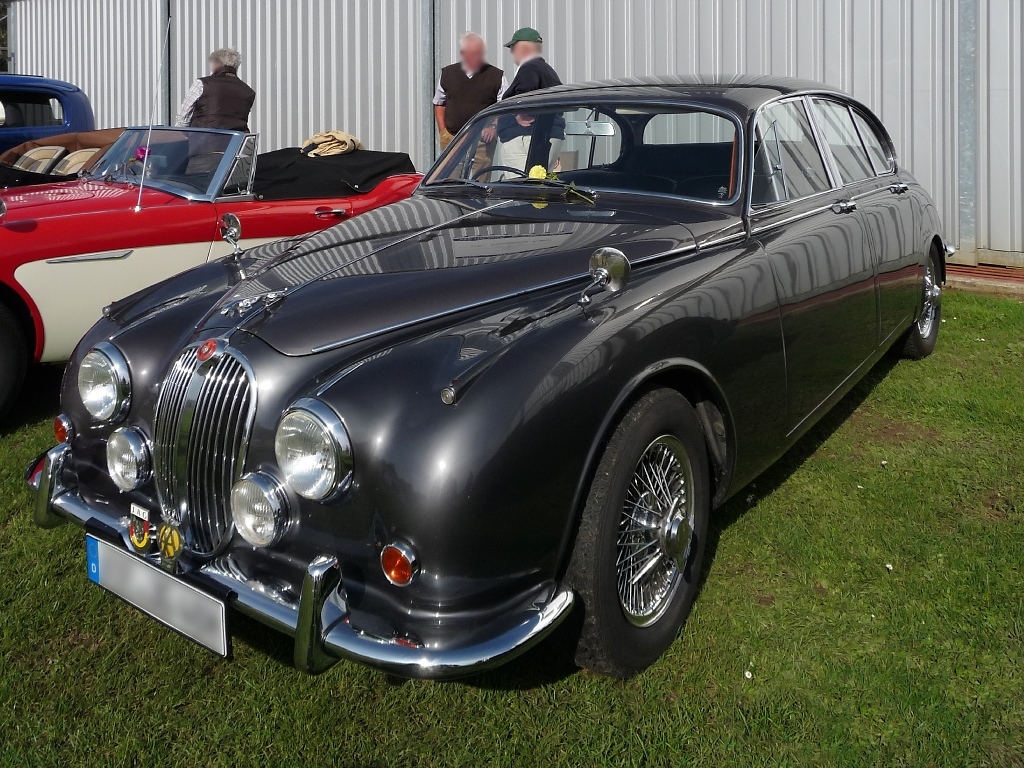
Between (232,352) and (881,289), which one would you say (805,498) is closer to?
(881,289)

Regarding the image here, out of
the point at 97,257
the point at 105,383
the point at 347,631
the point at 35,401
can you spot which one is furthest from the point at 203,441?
the point at 35,401

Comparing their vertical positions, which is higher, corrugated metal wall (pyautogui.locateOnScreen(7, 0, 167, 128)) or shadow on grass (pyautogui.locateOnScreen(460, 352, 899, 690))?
corrugated metal wall (pyautogui.locateOnScreen(7, 0, 167, 128))

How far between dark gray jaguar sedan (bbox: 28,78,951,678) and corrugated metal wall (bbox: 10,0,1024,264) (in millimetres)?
3657

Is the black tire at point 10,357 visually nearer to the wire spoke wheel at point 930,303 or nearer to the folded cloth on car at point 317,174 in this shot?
the folded cloth on car at point 317,174

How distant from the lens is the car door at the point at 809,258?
3.47 m

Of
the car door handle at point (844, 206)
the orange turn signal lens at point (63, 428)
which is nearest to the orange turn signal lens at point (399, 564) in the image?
the orange turn signal lens at point (63, 428)

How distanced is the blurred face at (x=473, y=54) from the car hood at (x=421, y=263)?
15.4 ft

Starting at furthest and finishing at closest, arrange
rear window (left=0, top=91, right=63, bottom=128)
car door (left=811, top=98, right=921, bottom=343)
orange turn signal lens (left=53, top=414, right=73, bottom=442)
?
1. rear window (left=0, top=91, right=63, bottom=128)
2. car door (left=811, top=98, right=921, bottom=343)
3. orange turn signal lens (left=53, top=414, right=73, bottom=442)

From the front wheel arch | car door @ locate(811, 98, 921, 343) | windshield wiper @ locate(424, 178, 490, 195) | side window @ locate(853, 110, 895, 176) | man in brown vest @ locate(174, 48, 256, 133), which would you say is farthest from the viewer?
man in brown vest @ locate(174, 48, 256, 133)

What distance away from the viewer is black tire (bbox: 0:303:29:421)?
4555mm

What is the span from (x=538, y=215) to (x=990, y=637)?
1936 mm

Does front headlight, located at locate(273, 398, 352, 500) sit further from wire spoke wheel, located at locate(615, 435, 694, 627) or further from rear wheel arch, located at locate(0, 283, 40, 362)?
rear wheel arch, located at locate(0, 283, 40, 362)

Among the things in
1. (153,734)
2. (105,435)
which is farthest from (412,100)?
(153,734)

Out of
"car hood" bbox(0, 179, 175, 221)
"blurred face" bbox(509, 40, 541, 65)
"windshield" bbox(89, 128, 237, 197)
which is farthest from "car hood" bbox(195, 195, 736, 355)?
"blurred face" bbox(509, 40, 541, 65)
